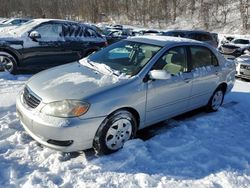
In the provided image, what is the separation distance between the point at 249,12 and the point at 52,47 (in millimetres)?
39620

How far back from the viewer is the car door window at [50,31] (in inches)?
347

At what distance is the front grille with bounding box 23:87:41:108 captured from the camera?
162 inches

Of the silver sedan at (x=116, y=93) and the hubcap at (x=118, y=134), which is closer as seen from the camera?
the silver sedan at (x=116, y=93)

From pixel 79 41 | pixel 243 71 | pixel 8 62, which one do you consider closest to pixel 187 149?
pixel 8 62

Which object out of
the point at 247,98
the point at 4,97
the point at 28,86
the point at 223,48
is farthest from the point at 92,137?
the point at 223,48

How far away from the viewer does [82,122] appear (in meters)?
3.89

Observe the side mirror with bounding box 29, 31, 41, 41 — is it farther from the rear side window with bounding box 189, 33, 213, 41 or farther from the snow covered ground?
the rear side window with bounding box 189, 33, 213, 41

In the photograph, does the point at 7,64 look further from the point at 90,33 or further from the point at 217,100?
the point at 217,100

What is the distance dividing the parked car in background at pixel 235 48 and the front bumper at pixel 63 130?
17.7 meters

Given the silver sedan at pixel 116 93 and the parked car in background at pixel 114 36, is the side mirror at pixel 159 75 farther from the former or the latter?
the parked car in background at pixel 114 36

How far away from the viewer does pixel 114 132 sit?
432cm

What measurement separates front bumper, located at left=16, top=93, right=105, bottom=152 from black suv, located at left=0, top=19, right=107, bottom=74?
4.62m

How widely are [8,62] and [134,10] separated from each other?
163ft

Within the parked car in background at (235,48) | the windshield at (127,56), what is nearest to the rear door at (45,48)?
the windshield at (127,56)
